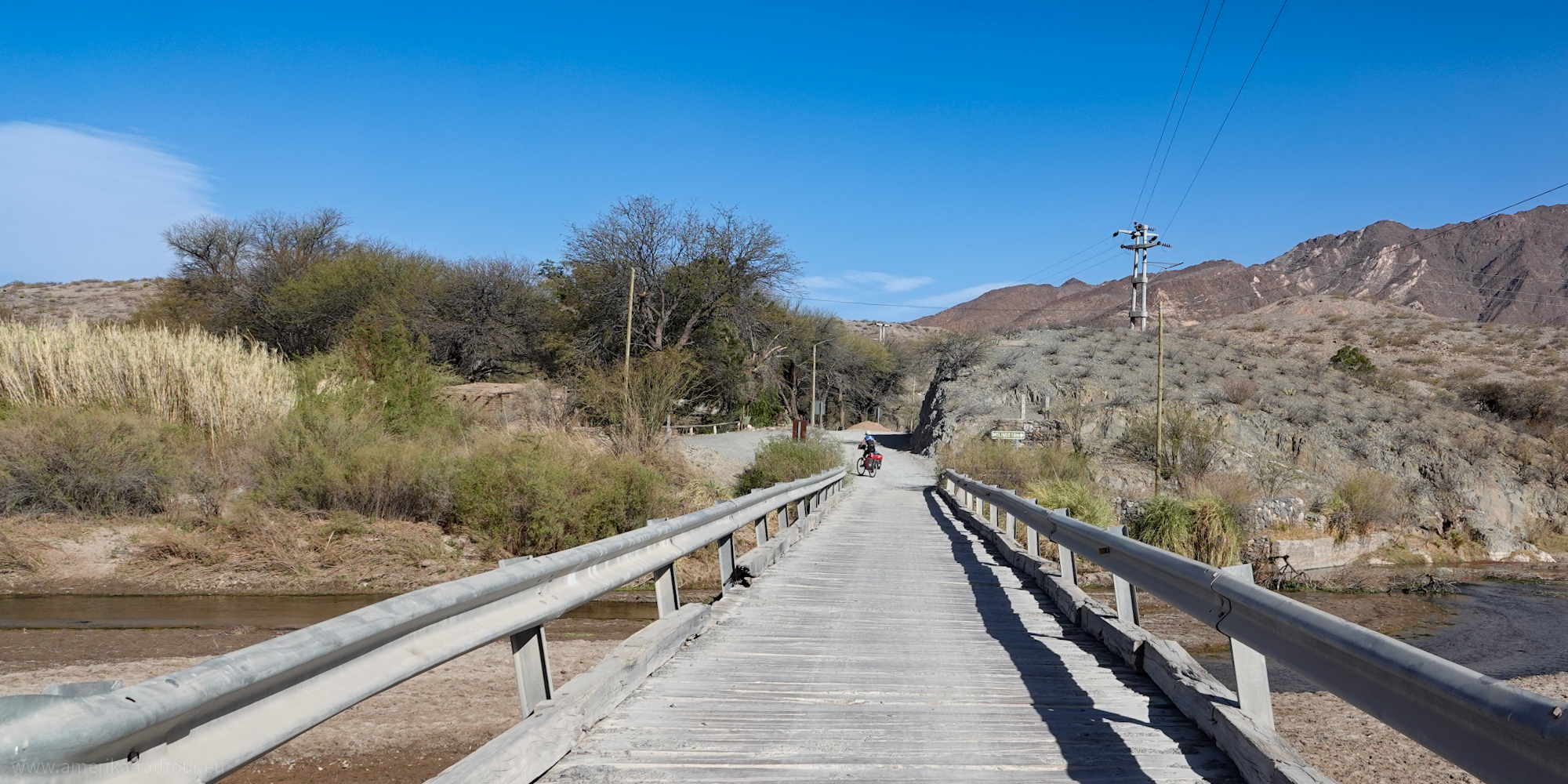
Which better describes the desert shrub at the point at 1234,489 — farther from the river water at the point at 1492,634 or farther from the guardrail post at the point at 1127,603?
the guardrail post at the point at 1127,603

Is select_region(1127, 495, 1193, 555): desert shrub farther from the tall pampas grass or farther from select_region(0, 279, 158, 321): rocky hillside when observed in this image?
select_region(0, 279, 158, 321): rocky hillside

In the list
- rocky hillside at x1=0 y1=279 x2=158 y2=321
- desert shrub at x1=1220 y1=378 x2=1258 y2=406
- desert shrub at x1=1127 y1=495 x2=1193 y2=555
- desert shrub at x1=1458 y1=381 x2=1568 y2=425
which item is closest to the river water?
desert shrub at x1=1127 y1=495 x2=1193 y2=555

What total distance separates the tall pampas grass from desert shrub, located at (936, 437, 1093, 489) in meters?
18.4

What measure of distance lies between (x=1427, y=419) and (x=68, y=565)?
4803 cm

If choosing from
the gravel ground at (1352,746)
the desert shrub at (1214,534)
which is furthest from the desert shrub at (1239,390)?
the gravel ground at (1352,746)

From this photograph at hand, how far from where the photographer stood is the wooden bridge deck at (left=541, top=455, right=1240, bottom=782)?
3.88 meters

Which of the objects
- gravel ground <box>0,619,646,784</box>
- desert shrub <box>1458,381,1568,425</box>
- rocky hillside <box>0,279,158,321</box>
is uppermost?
rocky hillside <box>0,279,158,321</box>

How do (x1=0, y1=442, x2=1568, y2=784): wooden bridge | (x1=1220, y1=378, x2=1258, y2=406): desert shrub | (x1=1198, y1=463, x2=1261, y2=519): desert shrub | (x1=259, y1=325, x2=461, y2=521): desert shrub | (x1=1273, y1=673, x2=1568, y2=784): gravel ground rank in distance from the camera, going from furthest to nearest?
1. (x1=1220, y1=378, x2=1258, y2=406): desert shrub
2. (x1=1198, y1=463, x2=1261, y2=519): desert shrub
3. (x1=259, y1=325, x2=461, y2=521): desert shrub
4. (x1=1273, y1=673, x2=1568, y2=784): gravel ground
5. (x1=0, y1=442, x2=1568, y2=784): wooden bridge

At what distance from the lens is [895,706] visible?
4.89 meters

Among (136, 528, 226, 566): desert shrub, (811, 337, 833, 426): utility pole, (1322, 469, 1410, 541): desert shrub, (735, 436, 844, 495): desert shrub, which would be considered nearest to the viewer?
(136, 528, 226, 566): desert shrub

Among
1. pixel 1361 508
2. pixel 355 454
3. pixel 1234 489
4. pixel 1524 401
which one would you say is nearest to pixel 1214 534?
pixel 1234 489

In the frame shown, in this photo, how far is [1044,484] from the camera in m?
22.0

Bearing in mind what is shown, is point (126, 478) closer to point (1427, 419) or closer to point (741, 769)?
point (741, 769)

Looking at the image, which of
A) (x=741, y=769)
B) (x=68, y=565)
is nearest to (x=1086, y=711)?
(x=741, y=769)
